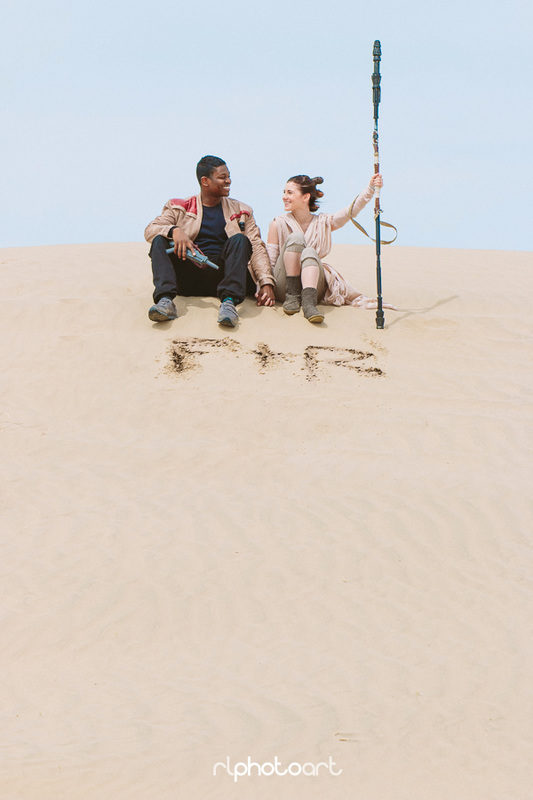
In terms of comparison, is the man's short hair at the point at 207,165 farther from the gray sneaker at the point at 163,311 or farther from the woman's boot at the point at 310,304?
the woman's boot at the point at 310,304

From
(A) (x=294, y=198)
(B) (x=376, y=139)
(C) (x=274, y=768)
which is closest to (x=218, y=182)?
(A) (x=294, y=198)

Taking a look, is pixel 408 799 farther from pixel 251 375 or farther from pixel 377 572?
pixel 251 375

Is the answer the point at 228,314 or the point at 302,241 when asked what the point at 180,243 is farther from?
the point at 302,241

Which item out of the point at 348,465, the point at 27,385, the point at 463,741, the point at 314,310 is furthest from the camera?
the point at 314,310

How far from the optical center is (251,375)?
6.93 m

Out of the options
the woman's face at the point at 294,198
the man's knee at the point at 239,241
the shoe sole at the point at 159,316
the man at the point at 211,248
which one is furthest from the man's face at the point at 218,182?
the shoe sole at the point at 159,316

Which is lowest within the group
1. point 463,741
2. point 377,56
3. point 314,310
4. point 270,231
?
point 463,741

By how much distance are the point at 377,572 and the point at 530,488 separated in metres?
1.48

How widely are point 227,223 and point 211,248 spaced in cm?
27

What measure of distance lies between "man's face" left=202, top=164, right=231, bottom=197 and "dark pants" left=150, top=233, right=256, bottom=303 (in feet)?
1.36

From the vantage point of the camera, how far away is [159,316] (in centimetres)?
744

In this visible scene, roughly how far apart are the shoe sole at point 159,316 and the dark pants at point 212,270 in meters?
0.17

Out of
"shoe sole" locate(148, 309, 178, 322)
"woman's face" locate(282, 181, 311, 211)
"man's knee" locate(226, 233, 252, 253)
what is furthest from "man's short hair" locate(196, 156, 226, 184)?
"shoe sole" locate(148, 309, 178, 322)

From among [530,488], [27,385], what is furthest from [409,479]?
[27,385]
